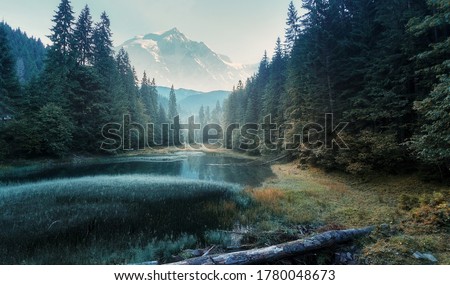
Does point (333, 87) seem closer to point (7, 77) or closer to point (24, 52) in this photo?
point (7, 77)

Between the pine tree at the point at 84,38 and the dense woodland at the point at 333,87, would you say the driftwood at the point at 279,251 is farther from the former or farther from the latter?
the pine tree at the point at 84,38

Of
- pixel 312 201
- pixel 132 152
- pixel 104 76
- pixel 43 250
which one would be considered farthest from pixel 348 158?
pixel 104 76

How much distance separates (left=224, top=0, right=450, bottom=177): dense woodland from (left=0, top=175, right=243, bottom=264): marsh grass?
29.1ft

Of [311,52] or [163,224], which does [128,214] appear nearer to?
[163,224]

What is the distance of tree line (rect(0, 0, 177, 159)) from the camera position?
24.1 meters

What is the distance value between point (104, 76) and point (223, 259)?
136 feet

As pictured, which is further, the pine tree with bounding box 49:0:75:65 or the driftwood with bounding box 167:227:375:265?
the pine tree with bounding box 49:0:75:65

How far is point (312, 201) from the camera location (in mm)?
11383

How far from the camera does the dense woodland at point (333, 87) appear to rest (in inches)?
460

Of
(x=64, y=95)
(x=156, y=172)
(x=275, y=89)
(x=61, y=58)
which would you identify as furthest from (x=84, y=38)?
(x=275, y=89)

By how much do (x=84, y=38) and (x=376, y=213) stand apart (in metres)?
42.9

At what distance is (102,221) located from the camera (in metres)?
8.41

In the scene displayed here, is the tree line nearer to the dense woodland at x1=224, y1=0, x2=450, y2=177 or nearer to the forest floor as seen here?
the forest floor

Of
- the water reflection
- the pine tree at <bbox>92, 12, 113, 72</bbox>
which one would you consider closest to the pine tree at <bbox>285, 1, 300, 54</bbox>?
the water reflection
